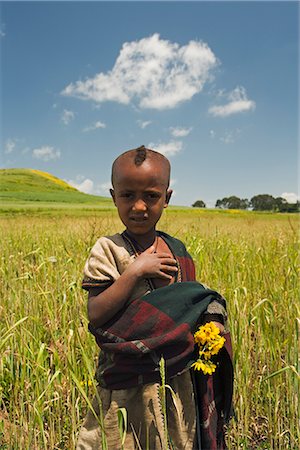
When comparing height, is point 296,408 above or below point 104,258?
below

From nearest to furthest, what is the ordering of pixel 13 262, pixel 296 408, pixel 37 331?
pixel 296 408 < pixel 37 331 < pixel 13 262

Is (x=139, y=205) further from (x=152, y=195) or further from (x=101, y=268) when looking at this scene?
(x=101, y=268)

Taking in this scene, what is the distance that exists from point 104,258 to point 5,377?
46.9 inches

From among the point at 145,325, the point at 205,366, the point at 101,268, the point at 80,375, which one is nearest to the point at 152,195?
the point at 101,268

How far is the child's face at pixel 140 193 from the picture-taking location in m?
1.29

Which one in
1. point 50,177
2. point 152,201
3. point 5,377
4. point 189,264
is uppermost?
point 50,177

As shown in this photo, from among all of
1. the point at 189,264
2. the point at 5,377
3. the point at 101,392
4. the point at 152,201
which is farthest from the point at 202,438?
the point at 5,377

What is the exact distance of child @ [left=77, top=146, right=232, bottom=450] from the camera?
1.24m

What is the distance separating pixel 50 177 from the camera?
263ft

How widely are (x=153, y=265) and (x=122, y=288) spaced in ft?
0.43

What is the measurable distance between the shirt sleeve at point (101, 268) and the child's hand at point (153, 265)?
9cm

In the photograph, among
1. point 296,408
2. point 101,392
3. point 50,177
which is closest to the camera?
point 101,392

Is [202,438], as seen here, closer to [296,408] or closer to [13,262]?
[296,408]

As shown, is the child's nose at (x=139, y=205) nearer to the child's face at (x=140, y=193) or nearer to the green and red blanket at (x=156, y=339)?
the child's face at (x=140, y=193)
